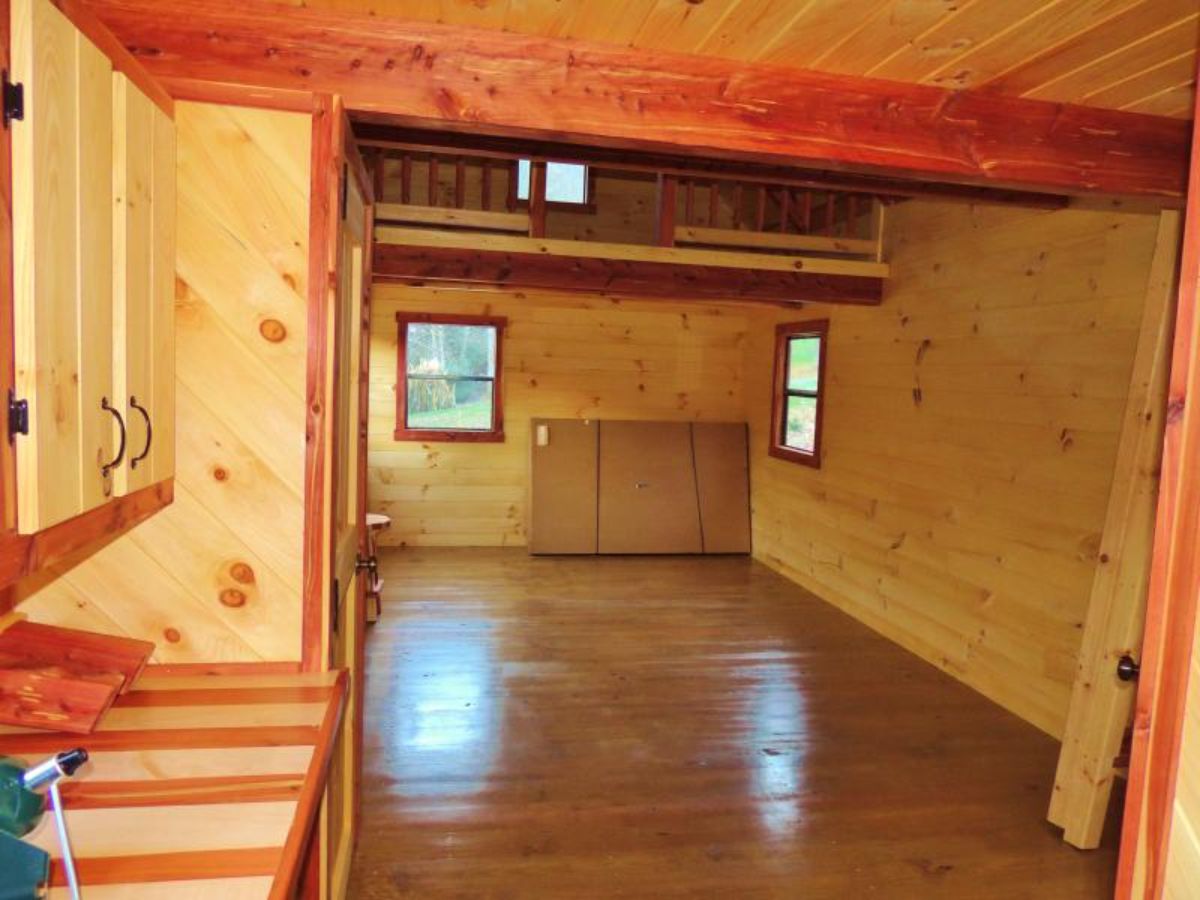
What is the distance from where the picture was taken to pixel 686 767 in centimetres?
312

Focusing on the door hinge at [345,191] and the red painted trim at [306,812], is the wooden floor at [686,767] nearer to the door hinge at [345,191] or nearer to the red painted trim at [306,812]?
the red painted trim at [306,812]

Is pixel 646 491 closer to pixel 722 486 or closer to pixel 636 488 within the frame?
pixel 636 488

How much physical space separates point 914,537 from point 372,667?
3007 mm

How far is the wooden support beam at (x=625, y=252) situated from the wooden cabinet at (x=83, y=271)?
3119 mm

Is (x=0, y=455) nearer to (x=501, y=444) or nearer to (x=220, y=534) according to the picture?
(x=220, y=534)

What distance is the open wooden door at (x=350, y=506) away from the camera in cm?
198

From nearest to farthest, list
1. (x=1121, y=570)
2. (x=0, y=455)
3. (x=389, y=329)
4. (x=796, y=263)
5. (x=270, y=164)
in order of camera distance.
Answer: (x=0, y=455), (x=270, y=164), (x=1121, y=570), (x=796, y=263), (x=389, y=329)

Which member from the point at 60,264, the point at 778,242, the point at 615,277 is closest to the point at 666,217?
the point at 615,277

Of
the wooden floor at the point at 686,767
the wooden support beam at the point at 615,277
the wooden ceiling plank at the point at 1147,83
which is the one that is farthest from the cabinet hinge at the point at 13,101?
the wooden support beam at the point at 615,277

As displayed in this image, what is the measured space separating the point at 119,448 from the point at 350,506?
1.23 metres

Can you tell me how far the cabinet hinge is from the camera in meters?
0.93

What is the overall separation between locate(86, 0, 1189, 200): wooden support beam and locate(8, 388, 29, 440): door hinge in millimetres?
929

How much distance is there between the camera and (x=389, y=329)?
6547 millimetres

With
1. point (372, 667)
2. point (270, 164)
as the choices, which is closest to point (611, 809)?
point (372, 667)
